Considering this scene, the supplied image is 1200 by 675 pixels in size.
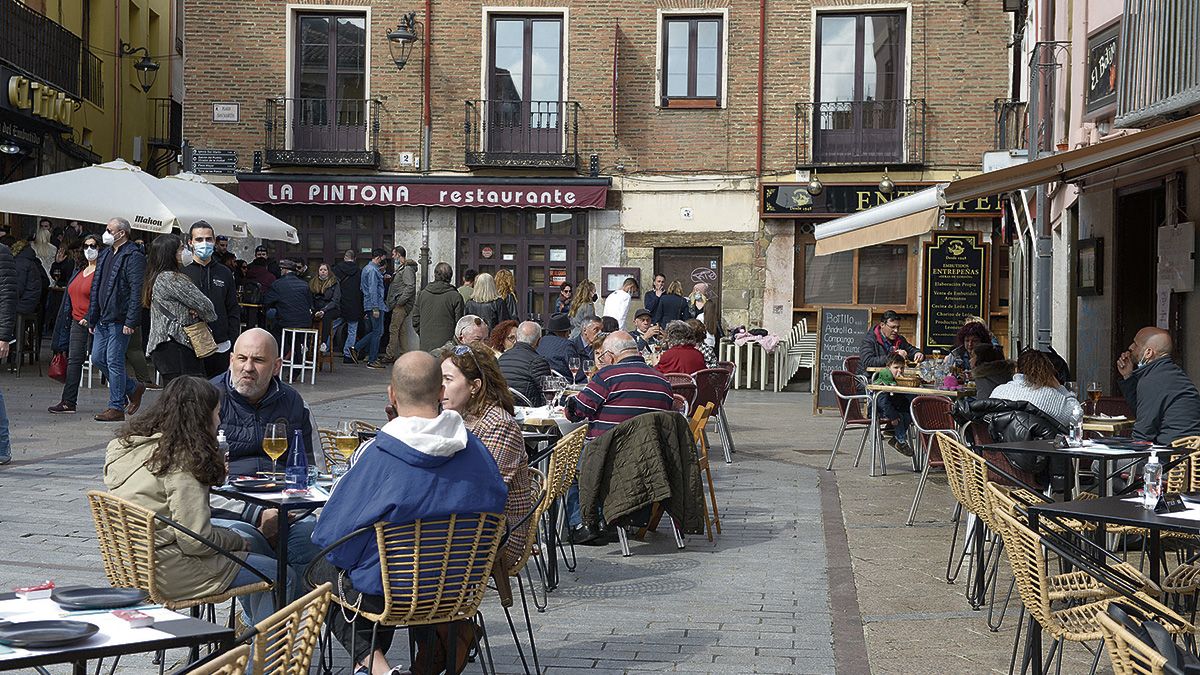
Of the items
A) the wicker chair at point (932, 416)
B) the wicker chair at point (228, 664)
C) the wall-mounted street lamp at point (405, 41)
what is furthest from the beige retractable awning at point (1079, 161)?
the wall-mounted street lamp at point (405, 41)

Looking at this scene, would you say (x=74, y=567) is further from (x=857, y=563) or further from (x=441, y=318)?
(x=441, y=318)

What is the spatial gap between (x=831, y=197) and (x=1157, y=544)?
18508 mm

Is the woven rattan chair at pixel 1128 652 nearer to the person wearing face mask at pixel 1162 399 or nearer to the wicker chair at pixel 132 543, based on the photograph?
the wicker chair at pixel 132 543

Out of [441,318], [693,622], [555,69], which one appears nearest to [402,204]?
[555,69]

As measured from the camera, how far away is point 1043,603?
197 inches

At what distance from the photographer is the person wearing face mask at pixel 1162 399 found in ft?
26.6

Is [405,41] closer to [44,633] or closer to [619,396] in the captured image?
[619,396]

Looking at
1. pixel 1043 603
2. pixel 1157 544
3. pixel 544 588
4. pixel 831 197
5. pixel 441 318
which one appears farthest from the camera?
pixel 831 197

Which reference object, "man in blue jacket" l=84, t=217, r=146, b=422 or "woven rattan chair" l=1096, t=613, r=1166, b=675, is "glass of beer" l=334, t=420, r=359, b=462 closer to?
"woven rattan chair" l=1096, t=613, r=1166, b=675

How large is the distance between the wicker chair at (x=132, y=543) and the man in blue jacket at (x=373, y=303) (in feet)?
57.0

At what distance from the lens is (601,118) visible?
24516 mm

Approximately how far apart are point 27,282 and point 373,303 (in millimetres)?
6119

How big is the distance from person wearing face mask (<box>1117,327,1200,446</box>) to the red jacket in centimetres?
530

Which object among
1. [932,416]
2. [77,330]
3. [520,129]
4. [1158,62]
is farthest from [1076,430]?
[520,129]
